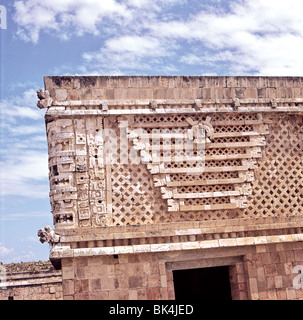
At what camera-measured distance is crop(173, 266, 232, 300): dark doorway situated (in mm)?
9930

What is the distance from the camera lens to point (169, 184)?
23.9 ft

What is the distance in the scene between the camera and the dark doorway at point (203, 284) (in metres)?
9.93

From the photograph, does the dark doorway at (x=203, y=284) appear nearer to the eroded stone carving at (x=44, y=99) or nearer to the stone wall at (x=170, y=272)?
the stone wall at (x=170, y=272)

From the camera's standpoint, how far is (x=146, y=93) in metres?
7.53

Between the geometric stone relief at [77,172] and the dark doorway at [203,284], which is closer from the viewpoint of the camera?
the geometric stone relief at [77,172]

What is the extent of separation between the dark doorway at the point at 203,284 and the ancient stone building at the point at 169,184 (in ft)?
8.16

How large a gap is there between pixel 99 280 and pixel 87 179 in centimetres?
163

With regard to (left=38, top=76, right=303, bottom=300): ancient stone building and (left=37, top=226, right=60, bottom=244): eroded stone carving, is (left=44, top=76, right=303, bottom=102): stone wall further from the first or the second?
(left=37, top=226, right=60, bottom=244): eroded stone carving

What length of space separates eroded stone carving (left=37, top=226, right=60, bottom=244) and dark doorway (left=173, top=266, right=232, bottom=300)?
14.7 feet

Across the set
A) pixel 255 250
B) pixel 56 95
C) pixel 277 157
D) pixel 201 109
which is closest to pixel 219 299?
pixel 255 250

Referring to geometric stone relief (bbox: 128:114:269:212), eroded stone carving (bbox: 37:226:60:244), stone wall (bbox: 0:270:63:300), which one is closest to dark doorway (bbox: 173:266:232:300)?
geometric stone relief (bbox: 128:114:269:212)

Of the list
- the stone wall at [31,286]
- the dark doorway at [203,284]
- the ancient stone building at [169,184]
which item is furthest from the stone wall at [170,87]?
the stone wall at [31,286]

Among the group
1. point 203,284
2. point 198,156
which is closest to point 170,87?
point 198,156

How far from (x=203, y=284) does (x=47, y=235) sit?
5.38 meters
